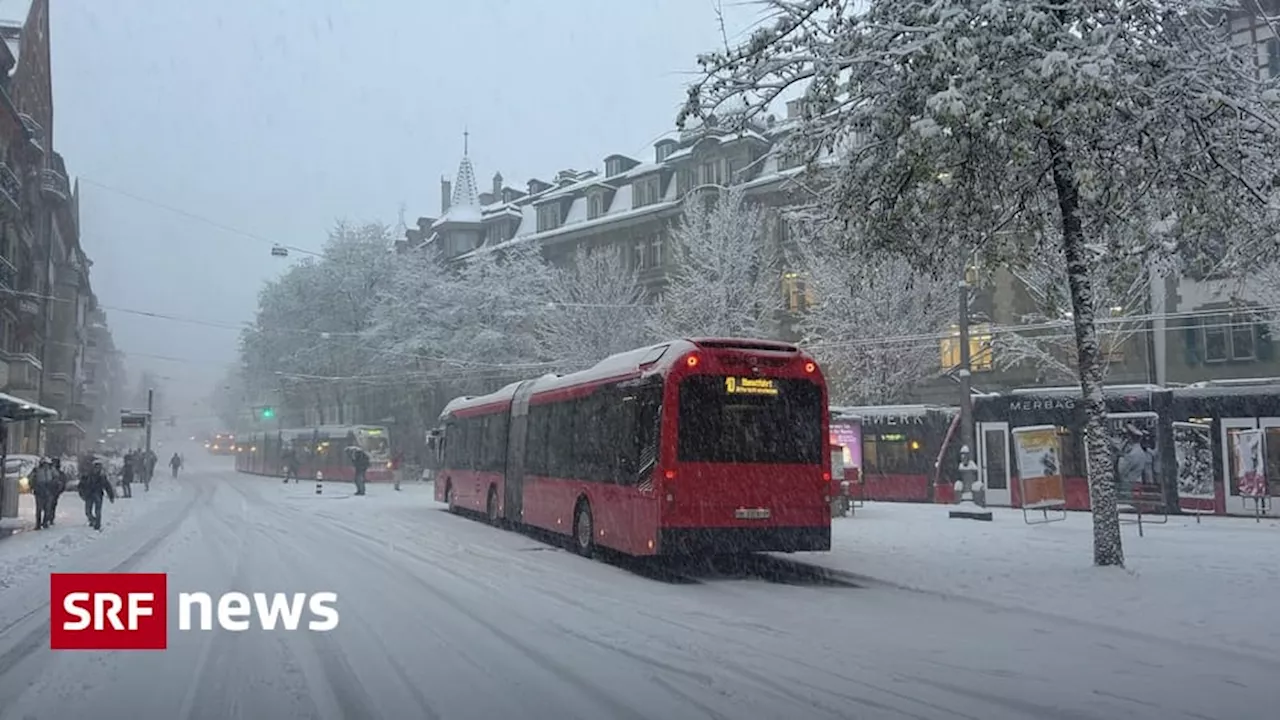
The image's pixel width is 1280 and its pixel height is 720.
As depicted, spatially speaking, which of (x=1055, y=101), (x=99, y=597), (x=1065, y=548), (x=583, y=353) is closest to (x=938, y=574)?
(x=1065, y=548)

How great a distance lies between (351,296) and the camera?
63.4 m

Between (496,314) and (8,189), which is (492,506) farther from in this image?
(496,314)

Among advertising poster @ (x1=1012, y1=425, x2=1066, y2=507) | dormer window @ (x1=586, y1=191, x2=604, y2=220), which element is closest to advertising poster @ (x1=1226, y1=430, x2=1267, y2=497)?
advertising poster @ (x1=1012, y1=425, x2=1066, y2=507)

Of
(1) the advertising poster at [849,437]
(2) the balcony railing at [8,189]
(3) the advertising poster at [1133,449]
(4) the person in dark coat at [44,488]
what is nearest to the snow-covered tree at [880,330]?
(1) the advertising poster at [849,437]

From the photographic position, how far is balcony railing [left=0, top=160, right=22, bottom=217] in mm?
37625

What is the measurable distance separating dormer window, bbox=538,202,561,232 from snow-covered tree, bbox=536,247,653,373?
407 inches

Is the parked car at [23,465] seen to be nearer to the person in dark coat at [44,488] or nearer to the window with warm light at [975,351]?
the person in dark coat at [44,488]

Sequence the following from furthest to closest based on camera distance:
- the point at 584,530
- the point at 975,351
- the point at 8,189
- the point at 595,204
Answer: the point at 595,204 < the point at 975,351 < the point at 8,189 < the point at 584,530

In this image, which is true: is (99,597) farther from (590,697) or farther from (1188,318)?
(1188,318)

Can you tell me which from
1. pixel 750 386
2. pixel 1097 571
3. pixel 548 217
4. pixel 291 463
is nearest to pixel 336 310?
pixel 291 463

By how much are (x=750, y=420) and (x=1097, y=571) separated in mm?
4738

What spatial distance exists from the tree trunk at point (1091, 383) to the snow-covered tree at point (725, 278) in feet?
86.7

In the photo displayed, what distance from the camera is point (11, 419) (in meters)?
21.4

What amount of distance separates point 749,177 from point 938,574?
3430 centimetres
